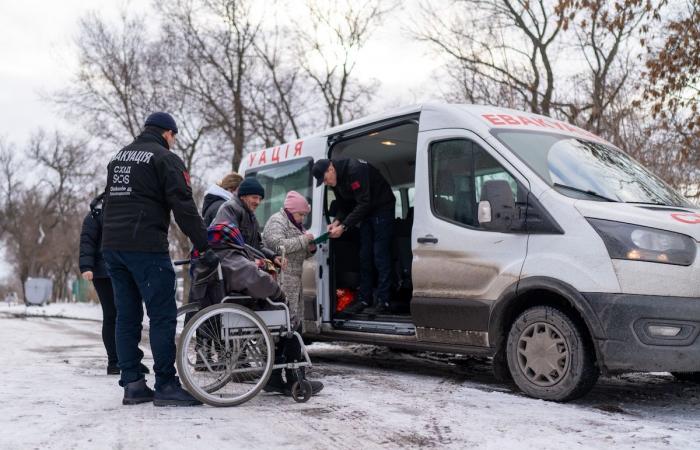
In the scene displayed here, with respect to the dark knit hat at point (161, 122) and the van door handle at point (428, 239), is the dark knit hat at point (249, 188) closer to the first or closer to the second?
the dark knit hat at point (161, 122)

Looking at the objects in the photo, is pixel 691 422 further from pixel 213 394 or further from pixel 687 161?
pixel 687 161

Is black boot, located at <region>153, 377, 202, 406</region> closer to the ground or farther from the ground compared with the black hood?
closer to the ground

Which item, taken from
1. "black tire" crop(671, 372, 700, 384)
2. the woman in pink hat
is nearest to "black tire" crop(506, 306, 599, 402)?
"black tire" crop(671, 372, 700, 384)

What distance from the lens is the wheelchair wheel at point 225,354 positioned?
4742 mm

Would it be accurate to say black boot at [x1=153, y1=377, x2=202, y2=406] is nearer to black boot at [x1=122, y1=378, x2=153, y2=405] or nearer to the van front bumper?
black boot at [x1=122, y1=378, x2=153, y2=405]

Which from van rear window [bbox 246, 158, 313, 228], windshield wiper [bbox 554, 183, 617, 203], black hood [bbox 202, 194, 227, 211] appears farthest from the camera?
van rear window [bbox 246, 158, 313, 228]

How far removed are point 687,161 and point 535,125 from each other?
7.25m

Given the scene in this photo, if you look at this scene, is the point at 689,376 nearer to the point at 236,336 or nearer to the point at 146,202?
the point at 236,336

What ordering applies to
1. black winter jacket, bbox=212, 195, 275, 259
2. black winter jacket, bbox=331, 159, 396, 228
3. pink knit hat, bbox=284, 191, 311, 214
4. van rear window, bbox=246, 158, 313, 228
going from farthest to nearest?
van rear window, bbox=246, 158, 313, 228
black winter jacket, bbox=331, 159, 396, 228
pink knit hat, bbox=284, 191, 311, 214
black winter jacket, bbox=212, 195, 275, 259

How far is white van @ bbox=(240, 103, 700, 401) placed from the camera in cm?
470

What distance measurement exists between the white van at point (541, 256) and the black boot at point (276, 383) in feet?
4.40

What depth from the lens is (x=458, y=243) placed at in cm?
575

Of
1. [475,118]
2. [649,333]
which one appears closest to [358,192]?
[475,118]

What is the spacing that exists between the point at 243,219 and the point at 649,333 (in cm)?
308
